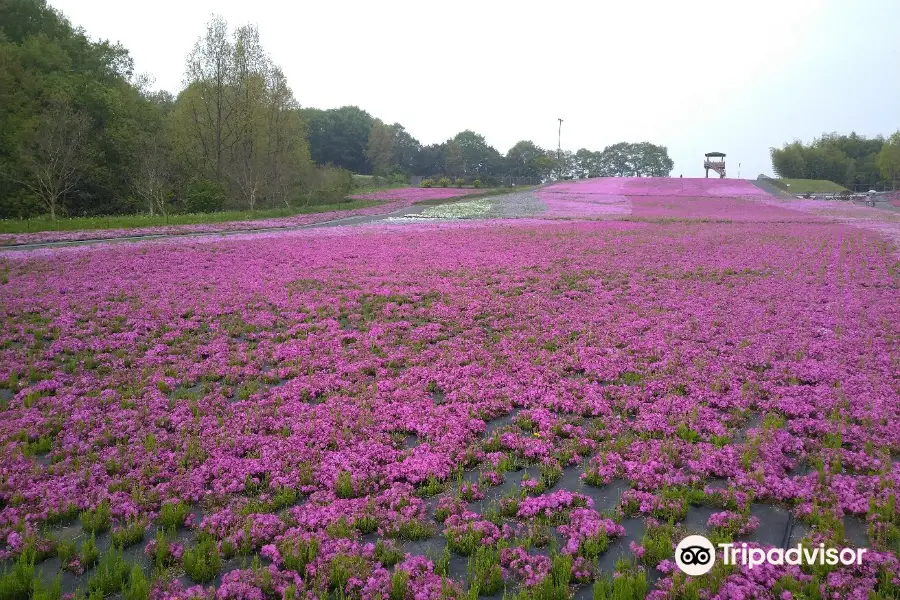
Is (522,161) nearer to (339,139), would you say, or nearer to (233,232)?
(339,139)

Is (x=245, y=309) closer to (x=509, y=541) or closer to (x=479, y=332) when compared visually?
(x=479, y=332)

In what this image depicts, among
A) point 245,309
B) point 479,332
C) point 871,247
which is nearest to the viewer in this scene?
point 479,332

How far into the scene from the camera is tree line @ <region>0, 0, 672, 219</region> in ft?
109

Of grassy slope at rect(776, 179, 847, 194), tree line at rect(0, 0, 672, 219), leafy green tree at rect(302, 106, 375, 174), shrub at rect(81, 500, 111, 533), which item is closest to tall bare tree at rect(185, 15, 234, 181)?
tree line at rect(0, 0, 672, 219)

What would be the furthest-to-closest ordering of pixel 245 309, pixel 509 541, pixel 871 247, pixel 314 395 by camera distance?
pixel 871 247, pixel 245 309, pixel 314 395, pixel 509 541

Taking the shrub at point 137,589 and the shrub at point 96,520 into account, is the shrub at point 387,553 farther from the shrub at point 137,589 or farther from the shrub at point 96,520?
the shrub at point 96,520

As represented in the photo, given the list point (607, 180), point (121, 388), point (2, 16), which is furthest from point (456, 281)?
point (607, 180)

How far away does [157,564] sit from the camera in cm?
437

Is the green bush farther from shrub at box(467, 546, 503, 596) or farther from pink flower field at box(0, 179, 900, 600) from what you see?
shrub at box(467, 546, 503, 596)

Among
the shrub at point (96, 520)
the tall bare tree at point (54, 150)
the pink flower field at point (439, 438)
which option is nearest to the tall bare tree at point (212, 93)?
the tall bare tree at point (54, 150)

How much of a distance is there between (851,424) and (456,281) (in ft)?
36.2

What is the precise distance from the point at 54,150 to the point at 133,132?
9870 millimetres

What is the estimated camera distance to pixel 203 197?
3997 cm

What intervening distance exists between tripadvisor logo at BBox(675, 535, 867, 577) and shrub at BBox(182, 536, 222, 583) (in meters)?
3.83
